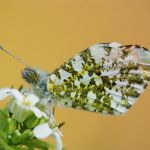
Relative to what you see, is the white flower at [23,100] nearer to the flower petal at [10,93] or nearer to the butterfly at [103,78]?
the flower petal at [10,93]

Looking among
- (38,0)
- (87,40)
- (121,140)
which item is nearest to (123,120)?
(121,140)

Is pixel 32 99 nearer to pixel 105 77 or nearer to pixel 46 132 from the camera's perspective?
pixel 46 132

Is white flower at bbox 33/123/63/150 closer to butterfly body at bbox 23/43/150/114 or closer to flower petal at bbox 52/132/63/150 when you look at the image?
flower petal at bbox 52/132/63/150

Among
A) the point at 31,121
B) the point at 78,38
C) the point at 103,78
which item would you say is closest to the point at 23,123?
the point at 31,121

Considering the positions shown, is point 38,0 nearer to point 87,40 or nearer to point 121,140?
point 87,40

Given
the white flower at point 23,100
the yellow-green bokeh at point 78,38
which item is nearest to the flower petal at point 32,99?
the white flower at point 23,100

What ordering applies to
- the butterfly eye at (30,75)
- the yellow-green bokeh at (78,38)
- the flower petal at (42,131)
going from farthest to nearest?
the yellow-green bokeh at (78,38) → the butterfly eye at (30,75) → the flower petal at (42,131)
